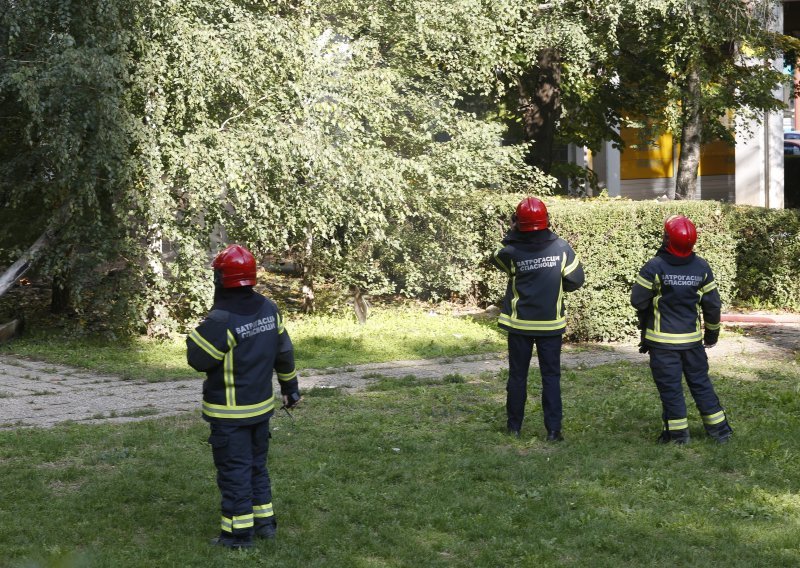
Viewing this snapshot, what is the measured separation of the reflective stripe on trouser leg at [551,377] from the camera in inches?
315

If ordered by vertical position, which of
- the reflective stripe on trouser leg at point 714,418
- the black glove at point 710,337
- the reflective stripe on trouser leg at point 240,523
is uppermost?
the black glove at point 710,337

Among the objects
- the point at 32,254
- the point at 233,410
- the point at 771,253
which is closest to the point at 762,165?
the point at 771,253

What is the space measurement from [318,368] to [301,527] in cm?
569

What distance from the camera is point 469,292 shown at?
1594cm

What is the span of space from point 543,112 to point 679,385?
11.8 metres

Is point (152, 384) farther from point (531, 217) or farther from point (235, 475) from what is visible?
point (235, 475)

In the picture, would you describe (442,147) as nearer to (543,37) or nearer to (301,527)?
(543,37)

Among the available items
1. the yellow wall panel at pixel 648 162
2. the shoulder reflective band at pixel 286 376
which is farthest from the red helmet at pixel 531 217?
the yellow wall panel at pixel 648 162

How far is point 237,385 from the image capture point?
575 cm

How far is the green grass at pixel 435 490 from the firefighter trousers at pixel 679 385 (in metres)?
0.21

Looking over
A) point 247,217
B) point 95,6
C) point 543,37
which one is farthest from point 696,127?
point 95,6

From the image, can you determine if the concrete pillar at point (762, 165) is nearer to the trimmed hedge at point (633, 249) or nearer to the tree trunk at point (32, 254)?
the trimmed hedge at point (633, 249)

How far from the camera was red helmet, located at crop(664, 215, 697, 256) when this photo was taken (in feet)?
25.1

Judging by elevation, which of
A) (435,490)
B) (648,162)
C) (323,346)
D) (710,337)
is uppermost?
(648,162)
